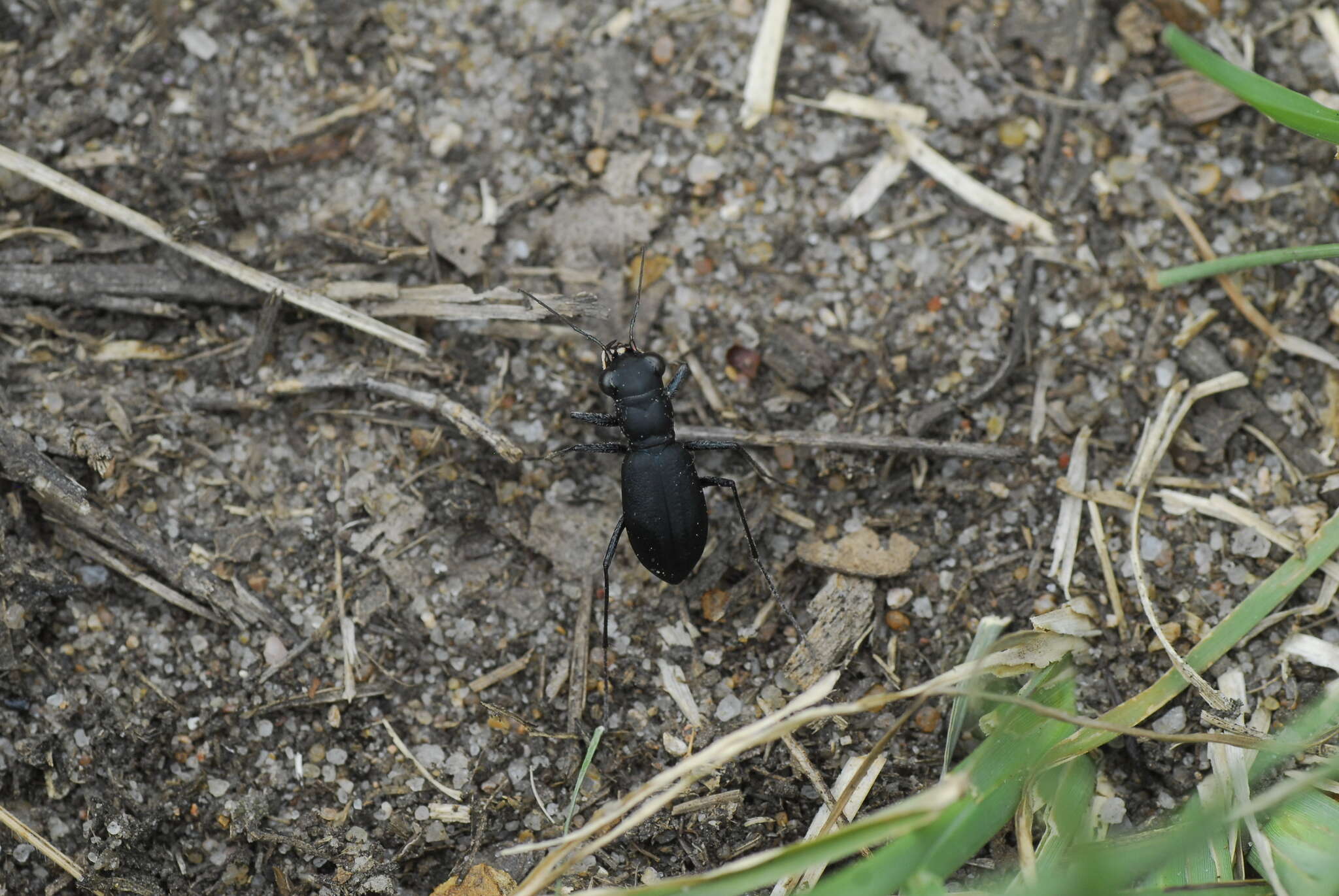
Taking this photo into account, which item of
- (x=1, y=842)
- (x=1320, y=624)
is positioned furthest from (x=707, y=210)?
(x=1, y=842)

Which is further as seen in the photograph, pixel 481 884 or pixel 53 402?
pixel 53 402

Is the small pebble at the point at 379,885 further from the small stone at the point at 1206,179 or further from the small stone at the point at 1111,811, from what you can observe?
the small stone at the point at 1206,179

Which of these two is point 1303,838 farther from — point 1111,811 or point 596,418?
point 596,418

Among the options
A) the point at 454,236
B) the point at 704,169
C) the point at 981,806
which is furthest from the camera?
the point at 704,169

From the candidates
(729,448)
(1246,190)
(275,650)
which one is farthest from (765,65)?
(275,650)

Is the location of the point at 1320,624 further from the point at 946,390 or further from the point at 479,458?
the point at 479,458

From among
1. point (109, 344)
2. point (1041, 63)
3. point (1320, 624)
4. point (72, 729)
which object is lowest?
point (72, 729)

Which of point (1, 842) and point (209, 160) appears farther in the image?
point (209, 160)
